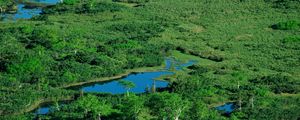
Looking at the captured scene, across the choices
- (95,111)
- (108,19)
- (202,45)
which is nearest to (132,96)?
(95,111)

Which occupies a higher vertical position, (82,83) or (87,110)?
(87,110)

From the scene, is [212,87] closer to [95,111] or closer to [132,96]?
[132,96]

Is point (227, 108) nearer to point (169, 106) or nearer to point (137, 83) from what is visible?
point (169, 106)

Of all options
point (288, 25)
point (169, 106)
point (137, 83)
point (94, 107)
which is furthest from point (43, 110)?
point (288, 25)

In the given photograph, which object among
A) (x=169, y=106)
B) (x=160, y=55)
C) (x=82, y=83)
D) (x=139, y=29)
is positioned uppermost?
(x=169, y=106)

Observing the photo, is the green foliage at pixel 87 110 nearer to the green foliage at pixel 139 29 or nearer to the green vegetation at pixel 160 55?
the green vegetation at pixel 160 55

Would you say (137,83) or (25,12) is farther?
(25,12)

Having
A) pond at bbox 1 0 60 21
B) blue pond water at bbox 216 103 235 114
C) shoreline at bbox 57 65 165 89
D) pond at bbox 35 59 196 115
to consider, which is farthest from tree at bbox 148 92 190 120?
pond at bbox 1 0 60 21

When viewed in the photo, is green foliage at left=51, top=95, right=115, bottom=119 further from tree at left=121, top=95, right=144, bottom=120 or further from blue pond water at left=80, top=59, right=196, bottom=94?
blue pond water at left=80, top=59, right=196, bottom=94

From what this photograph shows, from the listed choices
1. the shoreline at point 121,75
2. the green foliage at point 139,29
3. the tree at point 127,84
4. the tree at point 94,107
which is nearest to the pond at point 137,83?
the shoreline at point 121,75
